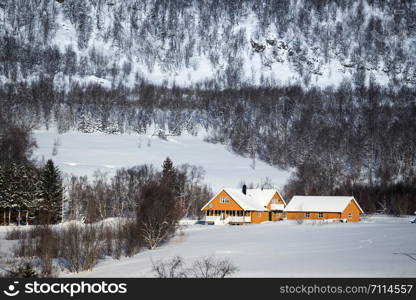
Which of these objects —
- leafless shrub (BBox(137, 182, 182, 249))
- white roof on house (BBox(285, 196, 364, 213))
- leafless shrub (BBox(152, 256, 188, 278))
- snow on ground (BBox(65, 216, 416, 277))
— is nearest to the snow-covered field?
snow on ground (BBox(65, 216, 416, 277))

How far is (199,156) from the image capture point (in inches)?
6442

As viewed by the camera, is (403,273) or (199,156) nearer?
(403,273)

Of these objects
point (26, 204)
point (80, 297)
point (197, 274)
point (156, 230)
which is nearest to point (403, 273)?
point (197, 274)

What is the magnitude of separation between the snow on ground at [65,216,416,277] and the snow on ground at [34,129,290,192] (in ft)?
198

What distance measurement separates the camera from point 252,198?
8731 centimetres

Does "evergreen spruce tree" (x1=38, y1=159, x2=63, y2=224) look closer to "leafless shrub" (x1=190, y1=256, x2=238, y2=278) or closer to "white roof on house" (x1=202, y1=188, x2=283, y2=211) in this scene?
"white roof on house" (x1=202, y1=188, x2=283, y2=211)

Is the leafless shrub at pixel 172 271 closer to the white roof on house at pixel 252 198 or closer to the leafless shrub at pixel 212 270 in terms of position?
the leafless shrub at pixel 212 270

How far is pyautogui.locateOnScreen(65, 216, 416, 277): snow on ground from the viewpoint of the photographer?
3572 cm

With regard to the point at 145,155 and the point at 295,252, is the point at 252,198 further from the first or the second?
the point at 145,155

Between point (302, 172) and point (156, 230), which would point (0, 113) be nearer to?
point (302, 172)

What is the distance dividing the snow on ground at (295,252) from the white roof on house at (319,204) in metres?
19.2

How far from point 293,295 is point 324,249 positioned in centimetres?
2295

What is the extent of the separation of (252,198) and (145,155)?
228ft

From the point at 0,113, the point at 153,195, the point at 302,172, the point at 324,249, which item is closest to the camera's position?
the point at 324,249
